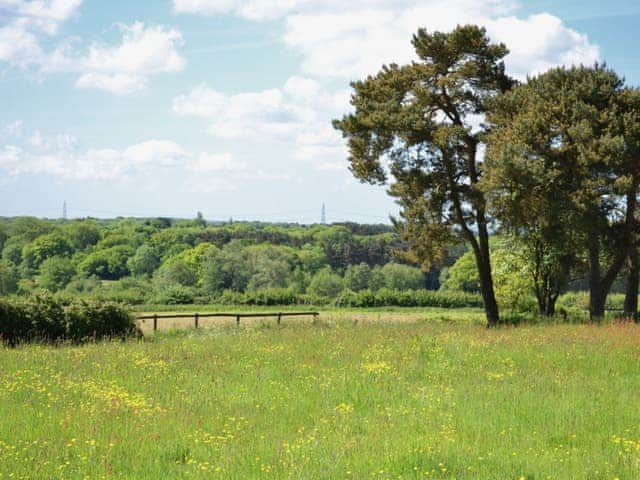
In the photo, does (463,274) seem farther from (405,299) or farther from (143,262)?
(143,262)

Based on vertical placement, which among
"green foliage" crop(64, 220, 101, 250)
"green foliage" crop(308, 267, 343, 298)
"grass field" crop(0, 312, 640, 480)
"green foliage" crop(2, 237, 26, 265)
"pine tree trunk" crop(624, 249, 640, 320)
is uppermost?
"green foliage" crop(64, 220, 101, 250)

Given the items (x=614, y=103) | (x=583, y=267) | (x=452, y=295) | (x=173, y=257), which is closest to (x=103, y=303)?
(x=614, y=103)

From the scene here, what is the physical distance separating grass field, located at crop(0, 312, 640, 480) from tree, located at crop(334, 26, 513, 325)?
13.8m

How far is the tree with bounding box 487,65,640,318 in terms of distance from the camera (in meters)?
28.5

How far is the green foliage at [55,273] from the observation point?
11650cm

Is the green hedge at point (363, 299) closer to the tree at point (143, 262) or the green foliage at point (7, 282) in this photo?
the green foliage at point (7, 282)

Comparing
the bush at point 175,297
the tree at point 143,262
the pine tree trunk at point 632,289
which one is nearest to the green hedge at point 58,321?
the pine tree trunk at point 632,289

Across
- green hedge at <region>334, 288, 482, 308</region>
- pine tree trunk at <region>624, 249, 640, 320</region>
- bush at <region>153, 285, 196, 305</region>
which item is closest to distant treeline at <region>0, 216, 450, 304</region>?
bush at <region>153, 285, 196, 305</region>

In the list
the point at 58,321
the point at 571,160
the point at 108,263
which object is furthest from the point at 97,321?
the point at 108,263

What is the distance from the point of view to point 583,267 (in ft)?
126

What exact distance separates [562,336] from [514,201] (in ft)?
28.7

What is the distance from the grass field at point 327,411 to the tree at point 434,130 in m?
13.8

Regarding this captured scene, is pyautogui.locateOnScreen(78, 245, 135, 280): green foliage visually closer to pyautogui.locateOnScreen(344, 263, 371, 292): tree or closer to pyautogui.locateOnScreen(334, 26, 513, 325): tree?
pyautogui.locateOnScreen(344, 263, 371, 292): tree

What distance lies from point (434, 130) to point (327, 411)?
74.5 feet
